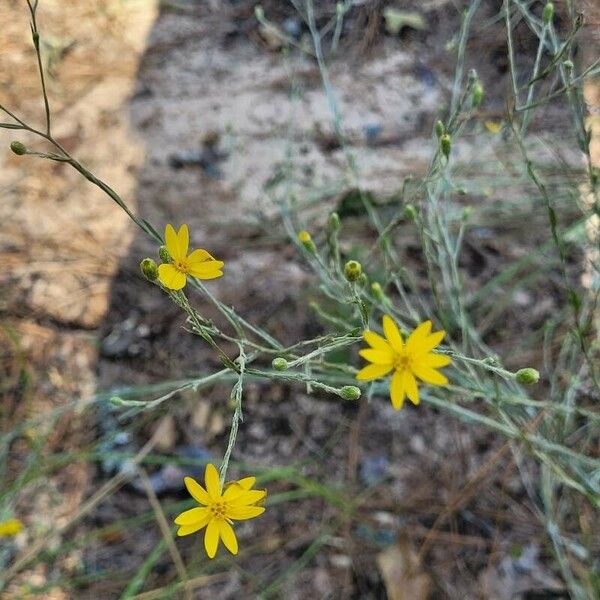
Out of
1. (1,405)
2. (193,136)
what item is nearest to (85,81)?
(193,136)

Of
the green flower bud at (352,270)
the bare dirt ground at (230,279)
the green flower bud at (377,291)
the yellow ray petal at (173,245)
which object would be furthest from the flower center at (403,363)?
the bare dirt ground at (230,279)

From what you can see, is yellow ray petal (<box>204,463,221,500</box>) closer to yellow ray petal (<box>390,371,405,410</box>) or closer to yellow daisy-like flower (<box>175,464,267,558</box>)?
yellow daisy-like flower (<box>175,464,267,558</box>)

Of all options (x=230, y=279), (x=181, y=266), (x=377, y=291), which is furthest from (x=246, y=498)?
(x=230, y=279)

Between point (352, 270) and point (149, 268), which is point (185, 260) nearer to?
point (149, 268)

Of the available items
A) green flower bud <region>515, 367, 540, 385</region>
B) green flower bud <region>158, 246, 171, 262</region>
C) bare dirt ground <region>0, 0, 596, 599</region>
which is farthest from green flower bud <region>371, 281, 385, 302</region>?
bare dirt ground <region>0, 0, 596, 599</region>

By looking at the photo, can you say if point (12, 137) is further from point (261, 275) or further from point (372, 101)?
point (372, 101)
